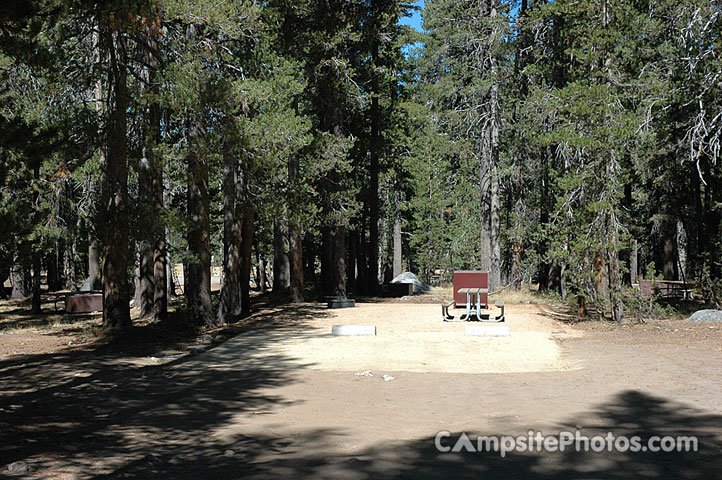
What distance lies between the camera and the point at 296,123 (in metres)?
17.4

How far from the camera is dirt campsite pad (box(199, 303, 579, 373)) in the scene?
11633 mm

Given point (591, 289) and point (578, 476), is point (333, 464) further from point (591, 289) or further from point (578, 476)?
point (591, 289)

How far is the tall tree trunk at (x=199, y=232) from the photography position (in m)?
15.5

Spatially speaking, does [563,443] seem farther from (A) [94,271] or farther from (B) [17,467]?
(A) [94,271]

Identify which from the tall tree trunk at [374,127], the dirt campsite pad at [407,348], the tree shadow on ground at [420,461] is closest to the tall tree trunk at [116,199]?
the dirt campsite pad at [407,348]

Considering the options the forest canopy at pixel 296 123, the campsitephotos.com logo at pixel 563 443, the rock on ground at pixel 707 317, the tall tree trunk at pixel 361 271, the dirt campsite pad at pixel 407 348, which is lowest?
the campsitephotos.com logo at pixel 563 443

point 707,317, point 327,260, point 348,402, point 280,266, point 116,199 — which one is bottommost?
point 348,402

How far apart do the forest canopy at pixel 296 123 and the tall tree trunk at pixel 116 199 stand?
0.15ft

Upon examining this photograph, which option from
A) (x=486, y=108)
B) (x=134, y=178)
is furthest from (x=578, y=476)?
(x=486, y=108)

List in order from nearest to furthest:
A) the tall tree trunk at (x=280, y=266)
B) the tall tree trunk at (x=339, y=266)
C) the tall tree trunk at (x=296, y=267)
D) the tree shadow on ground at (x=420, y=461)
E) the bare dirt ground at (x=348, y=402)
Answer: the tree shadow on ground at (x=420, y=461) < the bare dirt ground at (x=348, y=402) < the tall tree trunk at (x=296, y=267) < the tall tree trunk at (x=339, y=266) < the tall tree trunk at (x=280, y=266)

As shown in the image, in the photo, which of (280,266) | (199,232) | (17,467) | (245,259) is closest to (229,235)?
(199,232)

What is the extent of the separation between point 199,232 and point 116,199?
88.7 inches

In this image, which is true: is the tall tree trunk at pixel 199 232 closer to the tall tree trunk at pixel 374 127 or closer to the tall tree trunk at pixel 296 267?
the tall tree trunk at pixel 296 267

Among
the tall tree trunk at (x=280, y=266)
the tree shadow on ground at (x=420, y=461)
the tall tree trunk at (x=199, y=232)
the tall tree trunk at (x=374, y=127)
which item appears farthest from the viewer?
the tall tree trunk at (x=280, y=266)
